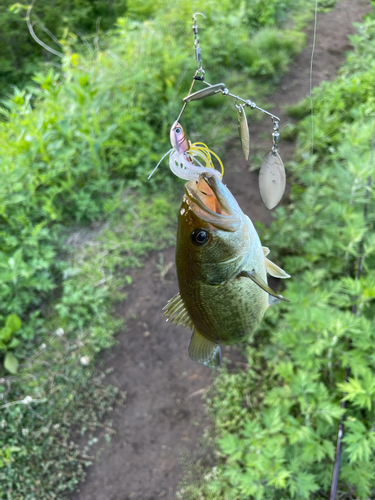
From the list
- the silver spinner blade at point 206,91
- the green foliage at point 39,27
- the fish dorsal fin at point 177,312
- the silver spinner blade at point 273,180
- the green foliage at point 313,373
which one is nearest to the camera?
the silver spinner blade at point 206,91

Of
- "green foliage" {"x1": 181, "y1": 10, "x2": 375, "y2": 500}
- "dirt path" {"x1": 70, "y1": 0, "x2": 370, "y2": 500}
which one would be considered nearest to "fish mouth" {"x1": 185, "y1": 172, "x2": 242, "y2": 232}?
"green foliage" {"x1": 181, "y1": 10, "x2": 375, "y2": 500}

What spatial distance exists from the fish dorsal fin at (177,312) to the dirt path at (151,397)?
2.13 meters

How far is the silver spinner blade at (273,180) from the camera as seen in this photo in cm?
99

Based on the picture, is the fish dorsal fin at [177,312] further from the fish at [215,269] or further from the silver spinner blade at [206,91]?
the silver spinner blade at [206,91]

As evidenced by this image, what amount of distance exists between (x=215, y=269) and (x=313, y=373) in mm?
1771

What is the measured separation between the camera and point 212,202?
94cm

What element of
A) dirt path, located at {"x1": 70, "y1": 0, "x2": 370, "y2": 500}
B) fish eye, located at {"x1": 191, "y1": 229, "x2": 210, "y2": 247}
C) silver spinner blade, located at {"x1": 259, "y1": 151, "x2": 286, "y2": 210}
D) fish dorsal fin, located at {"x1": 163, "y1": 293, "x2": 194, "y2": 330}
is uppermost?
silver spinner blade, located at {"x1": 259, "y1": 151, "x2": 286, "y2": 210}

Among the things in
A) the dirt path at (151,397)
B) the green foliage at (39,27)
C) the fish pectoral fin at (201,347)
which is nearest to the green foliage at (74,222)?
the dirt path at (151,397)

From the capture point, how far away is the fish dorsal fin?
3.91 feet

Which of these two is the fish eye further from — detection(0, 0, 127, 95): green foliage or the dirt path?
detection(0, 0, 127, 95): green foliage

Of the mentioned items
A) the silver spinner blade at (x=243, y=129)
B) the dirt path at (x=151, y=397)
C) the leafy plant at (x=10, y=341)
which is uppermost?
the silver spinner blade at (x=243, y=129)

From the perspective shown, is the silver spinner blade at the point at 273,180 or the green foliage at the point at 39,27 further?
the green foliage at the point at 39,27

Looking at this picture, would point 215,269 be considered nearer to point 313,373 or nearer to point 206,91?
point 206,91

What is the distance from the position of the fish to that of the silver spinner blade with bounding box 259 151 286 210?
0.10 metres
